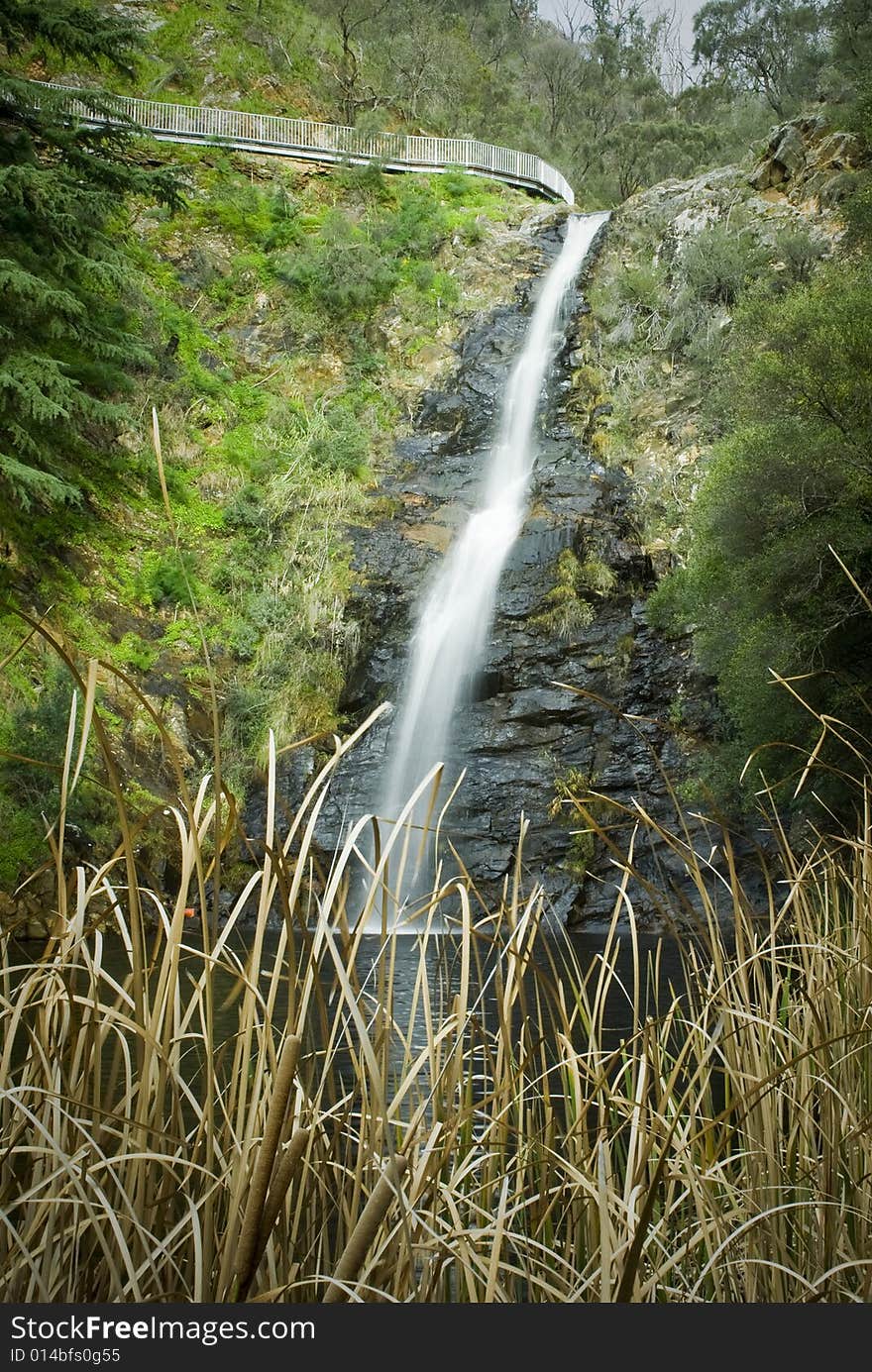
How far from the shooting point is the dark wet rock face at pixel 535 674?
16109 millimetres

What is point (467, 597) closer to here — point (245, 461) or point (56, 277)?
point (245, 461)

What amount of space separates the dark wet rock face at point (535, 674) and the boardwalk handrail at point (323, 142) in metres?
12.7

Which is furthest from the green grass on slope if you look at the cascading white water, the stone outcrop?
the stone outcrop

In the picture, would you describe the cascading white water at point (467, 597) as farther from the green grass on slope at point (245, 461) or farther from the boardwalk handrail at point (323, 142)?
the boardwalk handrail at point (323, 142)

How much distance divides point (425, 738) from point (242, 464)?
27.4ft

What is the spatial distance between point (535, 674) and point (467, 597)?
2226 mm

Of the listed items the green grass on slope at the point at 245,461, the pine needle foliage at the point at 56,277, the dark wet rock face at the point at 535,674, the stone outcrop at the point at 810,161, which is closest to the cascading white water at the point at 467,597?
the dark wet rock face at the point at 535,674

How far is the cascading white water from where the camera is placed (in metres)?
17.0

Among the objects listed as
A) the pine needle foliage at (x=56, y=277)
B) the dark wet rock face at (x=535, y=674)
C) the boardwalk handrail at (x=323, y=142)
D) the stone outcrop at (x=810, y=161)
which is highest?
the boardwalk handrail at (x=323, y=142)

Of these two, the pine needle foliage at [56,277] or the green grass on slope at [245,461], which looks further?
the green grass on slope at [245,461]

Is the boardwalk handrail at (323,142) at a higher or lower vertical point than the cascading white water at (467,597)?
higher

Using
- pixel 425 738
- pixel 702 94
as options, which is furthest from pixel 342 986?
pixel 702 94

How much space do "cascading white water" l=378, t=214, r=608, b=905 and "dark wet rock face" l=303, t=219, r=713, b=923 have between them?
0.25 metres

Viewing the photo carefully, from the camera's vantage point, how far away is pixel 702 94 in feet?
106
